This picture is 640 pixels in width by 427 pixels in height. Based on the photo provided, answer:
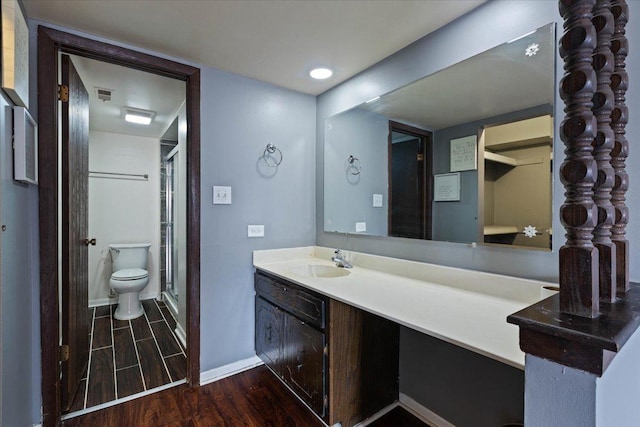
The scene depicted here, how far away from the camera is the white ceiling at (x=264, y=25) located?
57.7 inches

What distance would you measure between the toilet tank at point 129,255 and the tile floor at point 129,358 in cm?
57

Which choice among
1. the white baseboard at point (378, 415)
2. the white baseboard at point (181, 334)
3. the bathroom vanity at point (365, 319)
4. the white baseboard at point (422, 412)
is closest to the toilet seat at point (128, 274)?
the white baseboard at point (181, 334)

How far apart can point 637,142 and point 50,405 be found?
9.54 feet

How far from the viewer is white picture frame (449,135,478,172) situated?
1556 mm

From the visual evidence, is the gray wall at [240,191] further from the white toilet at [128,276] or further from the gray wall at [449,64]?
the white toilet at [128,276]

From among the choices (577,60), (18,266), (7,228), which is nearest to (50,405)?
(18,266)

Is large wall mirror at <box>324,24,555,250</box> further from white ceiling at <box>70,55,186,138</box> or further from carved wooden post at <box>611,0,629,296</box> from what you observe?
white ceiling at <box>70,55,186,138</box>

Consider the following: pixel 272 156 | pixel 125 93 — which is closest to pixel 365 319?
pixel 272 156

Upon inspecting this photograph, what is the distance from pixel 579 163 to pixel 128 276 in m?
3.85

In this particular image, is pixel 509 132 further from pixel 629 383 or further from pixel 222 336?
pixel 222 336

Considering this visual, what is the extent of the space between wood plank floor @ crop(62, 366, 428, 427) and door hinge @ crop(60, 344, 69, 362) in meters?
0.34

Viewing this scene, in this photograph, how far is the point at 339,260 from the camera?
2195 millimetres

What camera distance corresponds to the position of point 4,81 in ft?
3.83

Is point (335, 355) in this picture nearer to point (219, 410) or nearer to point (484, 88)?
point (219, 410)
